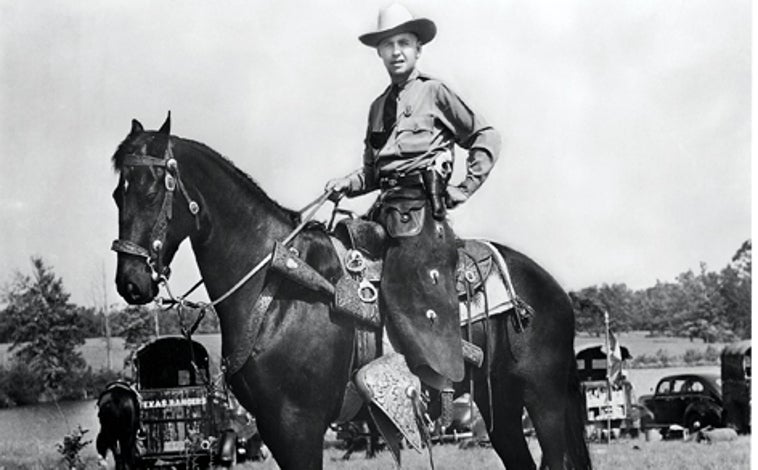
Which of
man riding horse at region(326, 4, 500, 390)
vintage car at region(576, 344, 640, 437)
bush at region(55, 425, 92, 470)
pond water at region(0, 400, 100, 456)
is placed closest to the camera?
man riding horse at region(326, 4, 500, 390)

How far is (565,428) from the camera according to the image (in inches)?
199

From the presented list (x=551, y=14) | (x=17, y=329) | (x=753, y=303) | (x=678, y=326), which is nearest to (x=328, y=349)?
(x=551, y=14)

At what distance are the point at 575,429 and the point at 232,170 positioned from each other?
2.50 meters

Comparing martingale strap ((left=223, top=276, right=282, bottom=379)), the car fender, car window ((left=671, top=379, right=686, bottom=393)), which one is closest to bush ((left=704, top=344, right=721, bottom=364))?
car window ((left=671, top=379, right=686, bottom=393))

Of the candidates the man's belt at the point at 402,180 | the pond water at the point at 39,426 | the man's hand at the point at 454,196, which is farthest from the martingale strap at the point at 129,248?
the pond water at the point at 39,426

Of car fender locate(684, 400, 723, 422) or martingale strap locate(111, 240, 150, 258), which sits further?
car fender locate(684, 400, 723, 422)

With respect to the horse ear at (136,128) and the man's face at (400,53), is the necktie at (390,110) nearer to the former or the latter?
the man's face at (400,53)

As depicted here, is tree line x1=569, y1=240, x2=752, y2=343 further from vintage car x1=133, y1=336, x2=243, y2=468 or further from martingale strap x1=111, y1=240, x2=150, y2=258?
martingale strap x1=111, y1=240, x2=150, y2=258

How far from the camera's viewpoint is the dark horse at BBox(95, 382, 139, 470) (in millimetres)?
8011

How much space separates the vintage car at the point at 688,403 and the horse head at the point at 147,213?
975 centimetres

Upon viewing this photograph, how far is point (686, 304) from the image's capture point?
8398 mm

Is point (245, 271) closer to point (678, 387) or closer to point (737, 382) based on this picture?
point (737, 382)

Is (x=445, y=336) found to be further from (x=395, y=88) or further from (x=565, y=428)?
(x=395, y=88)

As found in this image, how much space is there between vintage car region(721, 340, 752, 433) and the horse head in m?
6.04
